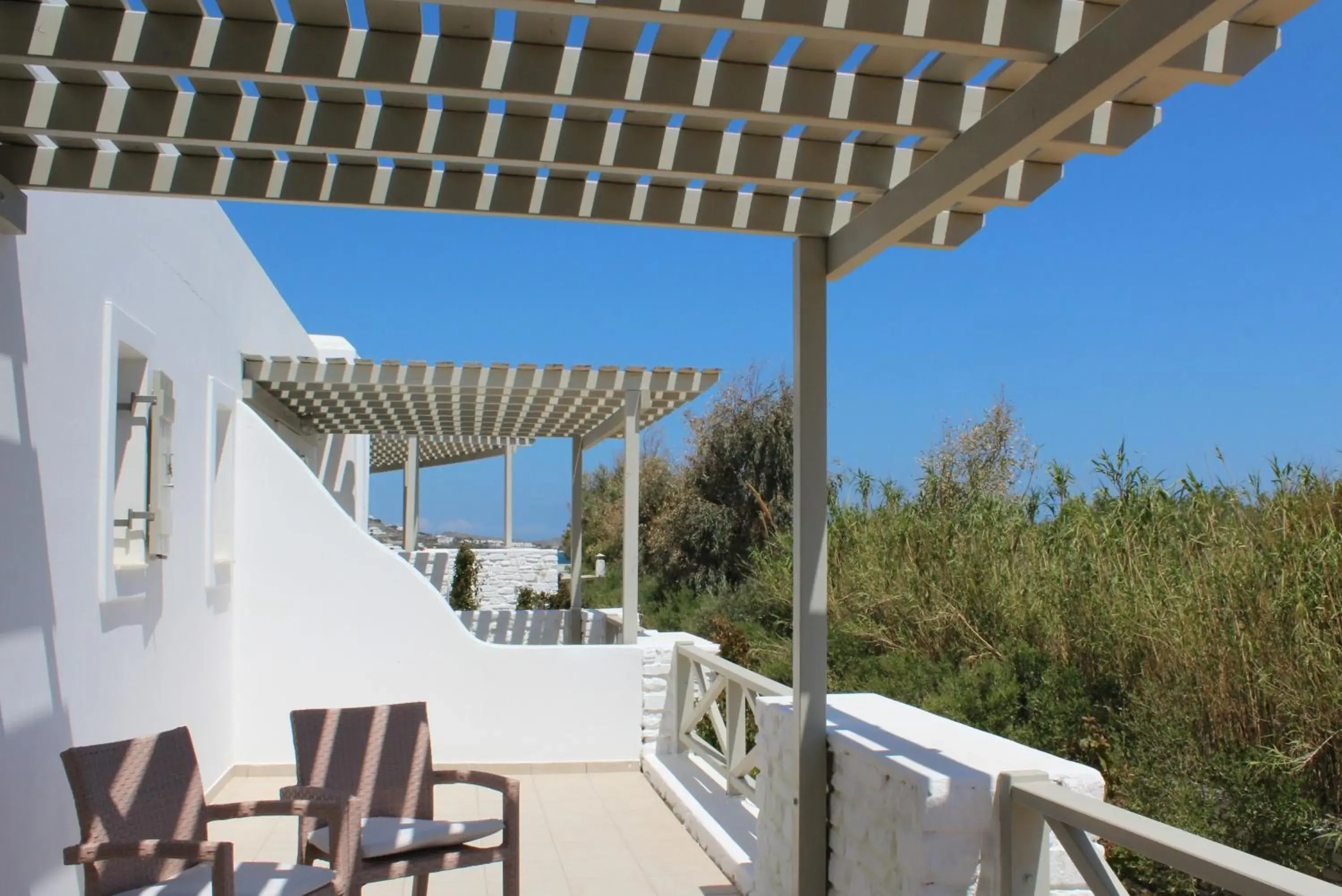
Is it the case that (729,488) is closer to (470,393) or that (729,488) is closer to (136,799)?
(470,393)

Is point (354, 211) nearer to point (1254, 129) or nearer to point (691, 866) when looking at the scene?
point (691, 866)

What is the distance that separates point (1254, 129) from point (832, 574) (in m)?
19.8

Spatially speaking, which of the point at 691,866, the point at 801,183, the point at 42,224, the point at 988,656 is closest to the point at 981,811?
the point at 801,183

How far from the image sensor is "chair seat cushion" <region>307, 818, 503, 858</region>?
3793 mm

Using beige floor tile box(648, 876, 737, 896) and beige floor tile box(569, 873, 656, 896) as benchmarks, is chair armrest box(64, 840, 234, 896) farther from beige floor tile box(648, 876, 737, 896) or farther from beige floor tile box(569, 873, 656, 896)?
beige floor tile box(648, 876, 737, 896)

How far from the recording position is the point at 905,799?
3039mm

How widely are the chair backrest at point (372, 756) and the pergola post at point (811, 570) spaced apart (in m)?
1.46

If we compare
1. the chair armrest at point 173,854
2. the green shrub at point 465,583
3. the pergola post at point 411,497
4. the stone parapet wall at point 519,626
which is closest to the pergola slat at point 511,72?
the chair armrest at point 173,854

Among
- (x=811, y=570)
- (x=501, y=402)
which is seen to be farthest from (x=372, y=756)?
(x=501, y=402)

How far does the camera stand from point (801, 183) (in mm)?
3395

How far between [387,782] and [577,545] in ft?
21.5

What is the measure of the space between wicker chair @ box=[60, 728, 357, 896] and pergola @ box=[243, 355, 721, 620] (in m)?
4.33

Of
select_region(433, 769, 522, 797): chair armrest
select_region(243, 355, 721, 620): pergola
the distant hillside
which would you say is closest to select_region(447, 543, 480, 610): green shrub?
the distant hillside

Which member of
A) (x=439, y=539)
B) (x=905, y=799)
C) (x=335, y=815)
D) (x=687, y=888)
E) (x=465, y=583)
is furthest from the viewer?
(x=439, y=539)
